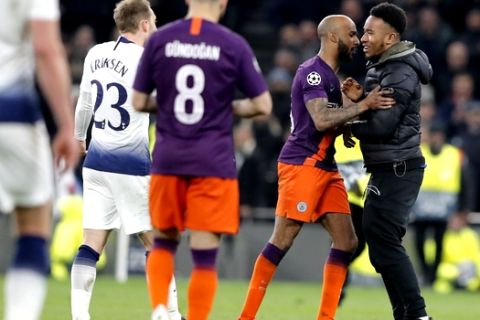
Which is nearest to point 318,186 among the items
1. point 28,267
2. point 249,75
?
point 249,75

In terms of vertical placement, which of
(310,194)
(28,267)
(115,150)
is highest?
(115,150)

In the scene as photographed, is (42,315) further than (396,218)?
Yes

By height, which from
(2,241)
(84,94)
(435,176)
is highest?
(84,94)

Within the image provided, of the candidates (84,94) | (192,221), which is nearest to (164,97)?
(192,221)

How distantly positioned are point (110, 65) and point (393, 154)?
7.29ft

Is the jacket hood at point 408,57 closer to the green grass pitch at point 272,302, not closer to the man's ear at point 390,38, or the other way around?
the man's ear at point 390,38

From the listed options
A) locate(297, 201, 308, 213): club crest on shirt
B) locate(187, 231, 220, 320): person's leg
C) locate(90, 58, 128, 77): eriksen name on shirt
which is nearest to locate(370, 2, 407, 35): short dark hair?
locate(297, 201, 308, 213): club crest on shirt

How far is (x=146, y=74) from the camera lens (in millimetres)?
7645

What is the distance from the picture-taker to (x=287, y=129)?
66.6ft

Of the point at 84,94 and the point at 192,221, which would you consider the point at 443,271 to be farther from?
the point at 192,221

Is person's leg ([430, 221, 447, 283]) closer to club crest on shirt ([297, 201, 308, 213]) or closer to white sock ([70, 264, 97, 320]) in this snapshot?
club crest on shirt ([297, 201, 308, 213])

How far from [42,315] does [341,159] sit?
124 inches

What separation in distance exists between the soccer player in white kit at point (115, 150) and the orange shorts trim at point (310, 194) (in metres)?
1.06

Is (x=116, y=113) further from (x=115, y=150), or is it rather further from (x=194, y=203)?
(x=194, y=203)
